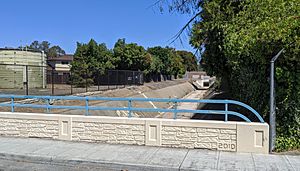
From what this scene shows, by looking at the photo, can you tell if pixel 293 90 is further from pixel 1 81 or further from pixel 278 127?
pixel 1 81

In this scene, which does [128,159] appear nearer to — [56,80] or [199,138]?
[199,138]

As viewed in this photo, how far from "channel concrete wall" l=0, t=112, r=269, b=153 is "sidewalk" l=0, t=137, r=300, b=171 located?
0.26 m

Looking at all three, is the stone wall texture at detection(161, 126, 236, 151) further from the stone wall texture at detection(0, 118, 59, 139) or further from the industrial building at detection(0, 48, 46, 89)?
the industrial building at detection(0, 48, 46, 89)

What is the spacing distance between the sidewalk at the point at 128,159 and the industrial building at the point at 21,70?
24543 millimetres

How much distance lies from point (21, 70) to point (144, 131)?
109ft

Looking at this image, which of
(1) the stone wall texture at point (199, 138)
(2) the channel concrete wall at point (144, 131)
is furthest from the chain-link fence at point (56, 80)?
(1) the stone wall texture at point (199, 138)

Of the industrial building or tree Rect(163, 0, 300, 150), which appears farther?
the industrial building

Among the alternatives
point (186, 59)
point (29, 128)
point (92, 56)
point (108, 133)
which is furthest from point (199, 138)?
point (186, 59)

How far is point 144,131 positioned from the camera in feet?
28.6

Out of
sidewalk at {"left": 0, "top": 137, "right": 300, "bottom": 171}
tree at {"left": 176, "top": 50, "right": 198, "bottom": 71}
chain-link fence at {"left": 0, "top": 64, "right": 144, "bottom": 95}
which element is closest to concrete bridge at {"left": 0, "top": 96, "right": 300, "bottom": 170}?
sidewalk at {"left": 0, "top": 137, "right": 300, "bottom": 171}

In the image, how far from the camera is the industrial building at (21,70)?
116ft

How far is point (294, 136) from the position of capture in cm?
827

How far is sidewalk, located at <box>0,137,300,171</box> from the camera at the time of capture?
694 centimetres

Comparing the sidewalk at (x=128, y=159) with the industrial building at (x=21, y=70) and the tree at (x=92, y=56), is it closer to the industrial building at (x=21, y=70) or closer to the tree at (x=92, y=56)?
the industrial building at (x=21, y=70)
